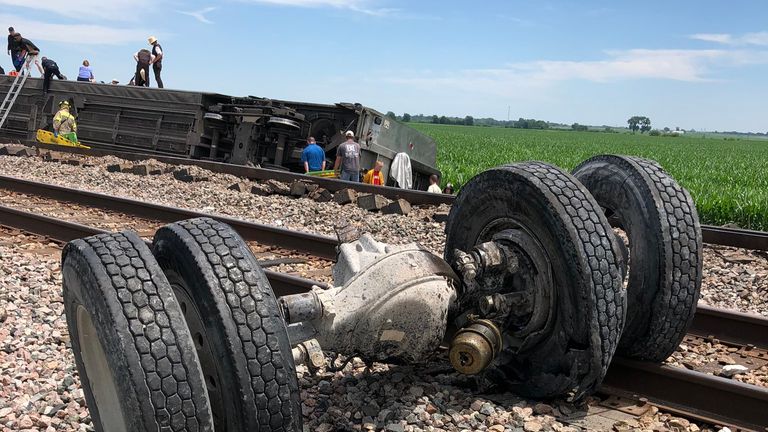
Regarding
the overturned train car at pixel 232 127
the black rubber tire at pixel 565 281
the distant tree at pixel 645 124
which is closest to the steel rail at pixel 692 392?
the black rubber tire at pixel 565 281

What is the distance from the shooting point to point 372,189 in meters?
11.3

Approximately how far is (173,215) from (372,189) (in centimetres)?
324

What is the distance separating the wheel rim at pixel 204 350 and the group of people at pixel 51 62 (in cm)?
1958

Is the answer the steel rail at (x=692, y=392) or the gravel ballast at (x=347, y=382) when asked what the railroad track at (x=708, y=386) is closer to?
the steel rail at (x=692, y=392)

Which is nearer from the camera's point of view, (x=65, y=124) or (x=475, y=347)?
(x=475, y=347)

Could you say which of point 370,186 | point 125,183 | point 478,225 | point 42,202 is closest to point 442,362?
point 478,225

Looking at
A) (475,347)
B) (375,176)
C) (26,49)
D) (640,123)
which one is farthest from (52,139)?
(640,123)

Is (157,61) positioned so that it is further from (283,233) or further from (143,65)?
(283,233)

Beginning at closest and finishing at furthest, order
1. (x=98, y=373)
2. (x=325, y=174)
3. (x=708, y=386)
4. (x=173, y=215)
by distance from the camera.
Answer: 1. (x=98, y=373)
2. (x=708, y=386)
3. (x=173, y=215)
4. (x=325, y=174)

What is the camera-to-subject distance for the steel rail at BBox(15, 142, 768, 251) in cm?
776

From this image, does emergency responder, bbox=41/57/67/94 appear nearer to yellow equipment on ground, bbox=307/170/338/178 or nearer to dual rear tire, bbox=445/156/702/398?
yellow equipment on ground, bbox=307/170/338/178

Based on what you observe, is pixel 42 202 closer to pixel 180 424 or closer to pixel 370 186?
pixel 370 186

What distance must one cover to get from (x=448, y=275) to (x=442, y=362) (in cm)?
102

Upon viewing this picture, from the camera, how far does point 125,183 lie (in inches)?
511
